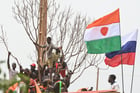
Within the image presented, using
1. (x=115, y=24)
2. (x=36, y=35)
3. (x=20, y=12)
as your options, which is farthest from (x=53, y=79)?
(x=20, y=12)

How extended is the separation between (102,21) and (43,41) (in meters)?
3.68

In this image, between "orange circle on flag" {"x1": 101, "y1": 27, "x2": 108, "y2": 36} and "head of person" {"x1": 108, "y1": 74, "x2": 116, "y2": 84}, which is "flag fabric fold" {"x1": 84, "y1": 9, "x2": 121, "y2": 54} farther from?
"head of person" {"x1": 108, "y1": 74, "x2": 116, "y2": 84}

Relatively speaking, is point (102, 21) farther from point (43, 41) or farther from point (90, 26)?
point (43, 41)

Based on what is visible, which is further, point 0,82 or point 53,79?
point 53,79

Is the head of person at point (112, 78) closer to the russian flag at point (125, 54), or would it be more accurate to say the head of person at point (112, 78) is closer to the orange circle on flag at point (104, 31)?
the russian flag at point (125, 54)

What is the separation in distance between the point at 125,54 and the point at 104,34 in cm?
78

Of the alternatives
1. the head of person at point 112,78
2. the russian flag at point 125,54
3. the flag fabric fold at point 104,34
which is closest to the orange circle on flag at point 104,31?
the flag fabric fold at point 104,34

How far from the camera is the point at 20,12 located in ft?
51.4

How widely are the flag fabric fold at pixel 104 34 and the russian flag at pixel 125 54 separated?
35 cm

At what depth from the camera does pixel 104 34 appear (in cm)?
968

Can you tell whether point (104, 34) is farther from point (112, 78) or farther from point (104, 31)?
point (112, 78)

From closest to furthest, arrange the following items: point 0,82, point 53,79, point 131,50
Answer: point 0,82 < point 53,79 < point 131,50

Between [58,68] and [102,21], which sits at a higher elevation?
[102,21]

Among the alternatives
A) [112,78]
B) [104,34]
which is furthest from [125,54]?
[112,78]
